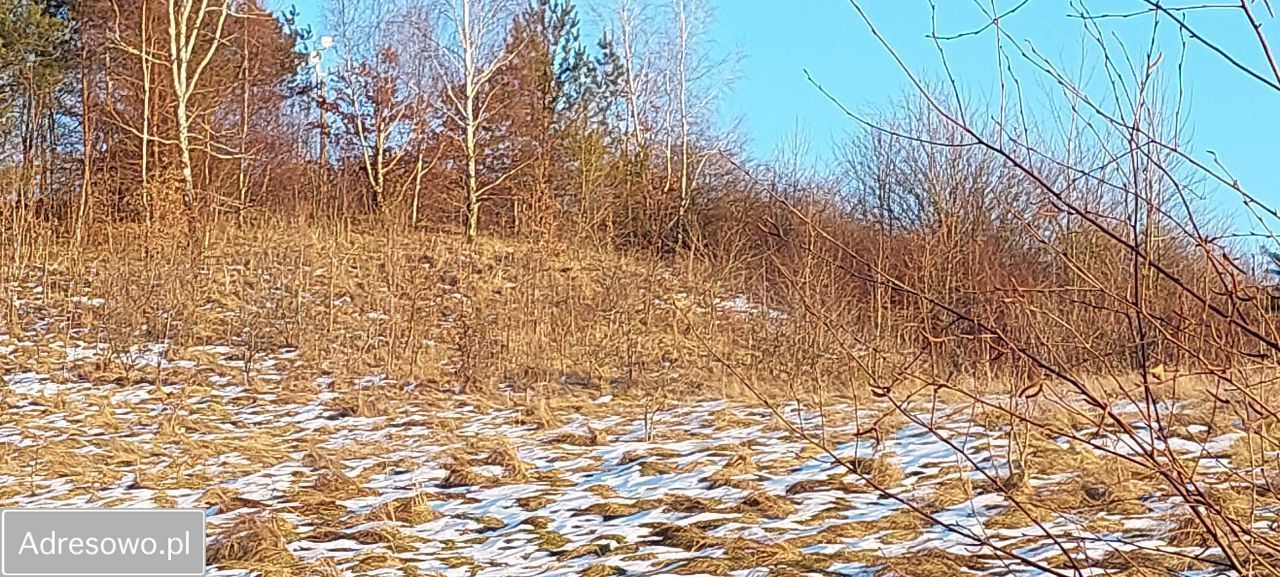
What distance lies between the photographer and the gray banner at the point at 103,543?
12.2 feet

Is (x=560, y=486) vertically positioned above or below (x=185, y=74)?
below

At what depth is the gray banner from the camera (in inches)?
146

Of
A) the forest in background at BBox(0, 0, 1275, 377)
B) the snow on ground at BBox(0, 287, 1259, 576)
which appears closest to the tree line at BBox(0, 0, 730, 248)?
the forest in background at BBox(0, 0, 1275, 377)

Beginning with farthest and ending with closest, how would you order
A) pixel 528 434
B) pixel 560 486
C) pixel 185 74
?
pixel 185 74 → pixel 528 434 → pixel 560 486

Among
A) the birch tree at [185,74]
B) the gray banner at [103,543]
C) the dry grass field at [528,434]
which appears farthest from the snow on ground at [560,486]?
the birch tree at [185,74]

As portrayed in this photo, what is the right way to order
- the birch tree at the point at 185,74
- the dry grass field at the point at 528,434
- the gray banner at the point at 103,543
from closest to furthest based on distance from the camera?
1. the gray banner at the point at 103,543
2. the dry grass field at the point at 528,434
3. the birch tree at the point at 185,74

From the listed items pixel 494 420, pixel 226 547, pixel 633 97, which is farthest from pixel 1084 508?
pixel 633 97

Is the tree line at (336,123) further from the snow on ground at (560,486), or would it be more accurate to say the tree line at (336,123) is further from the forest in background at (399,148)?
the snow on ground at (560,486)

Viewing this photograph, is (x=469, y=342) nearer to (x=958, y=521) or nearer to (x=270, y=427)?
(x=270, y=427)

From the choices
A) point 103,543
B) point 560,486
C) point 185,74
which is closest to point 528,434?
point 560,486

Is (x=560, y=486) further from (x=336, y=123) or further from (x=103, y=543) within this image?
(x=336, y=123)

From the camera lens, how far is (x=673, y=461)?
6.16 metres

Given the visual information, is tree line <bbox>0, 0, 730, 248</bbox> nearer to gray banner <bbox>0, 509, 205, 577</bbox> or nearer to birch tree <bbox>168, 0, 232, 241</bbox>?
birch tree <bbox>168, 0, 232, 241</bbox>

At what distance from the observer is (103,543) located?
3977 mm
